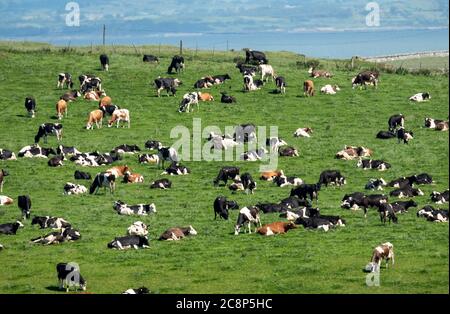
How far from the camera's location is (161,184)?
140 feet

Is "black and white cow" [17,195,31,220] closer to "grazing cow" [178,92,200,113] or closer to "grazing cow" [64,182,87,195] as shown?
"grazing cow" [64,182,87,195]

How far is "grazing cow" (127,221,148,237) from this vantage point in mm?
34594

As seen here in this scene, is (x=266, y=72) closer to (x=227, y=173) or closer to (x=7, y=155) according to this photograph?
(x=7, y=155)

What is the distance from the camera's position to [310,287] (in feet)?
90.6

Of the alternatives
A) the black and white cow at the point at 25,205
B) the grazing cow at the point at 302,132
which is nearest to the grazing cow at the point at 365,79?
the grazing cow at the point at 302,132

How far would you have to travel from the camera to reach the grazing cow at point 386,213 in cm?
3531

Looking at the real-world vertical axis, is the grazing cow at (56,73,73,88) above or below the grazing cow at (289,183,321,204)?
above

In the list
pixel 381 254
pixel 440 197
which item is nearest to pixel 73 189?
pixel 440 197

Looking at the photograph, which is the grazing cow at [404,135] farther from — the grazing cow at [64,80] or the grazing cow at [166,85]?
the grazing cow at [64,80]

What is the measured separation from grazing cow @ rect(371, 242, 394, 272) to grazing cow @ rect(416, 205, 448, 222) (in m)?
6.05

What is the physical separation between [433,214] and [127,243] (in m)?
10.7

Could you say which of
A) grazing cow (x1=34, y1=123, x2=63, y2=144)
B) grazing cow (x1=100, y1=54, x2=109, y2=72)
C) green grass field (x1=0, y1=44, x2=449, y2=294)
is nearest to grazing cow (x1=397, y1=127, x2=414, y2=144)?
green grass field (x1=0, y1=44, x2=449, y2=294)

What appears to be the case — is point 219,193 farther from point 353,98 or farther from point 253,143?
point 353,98
